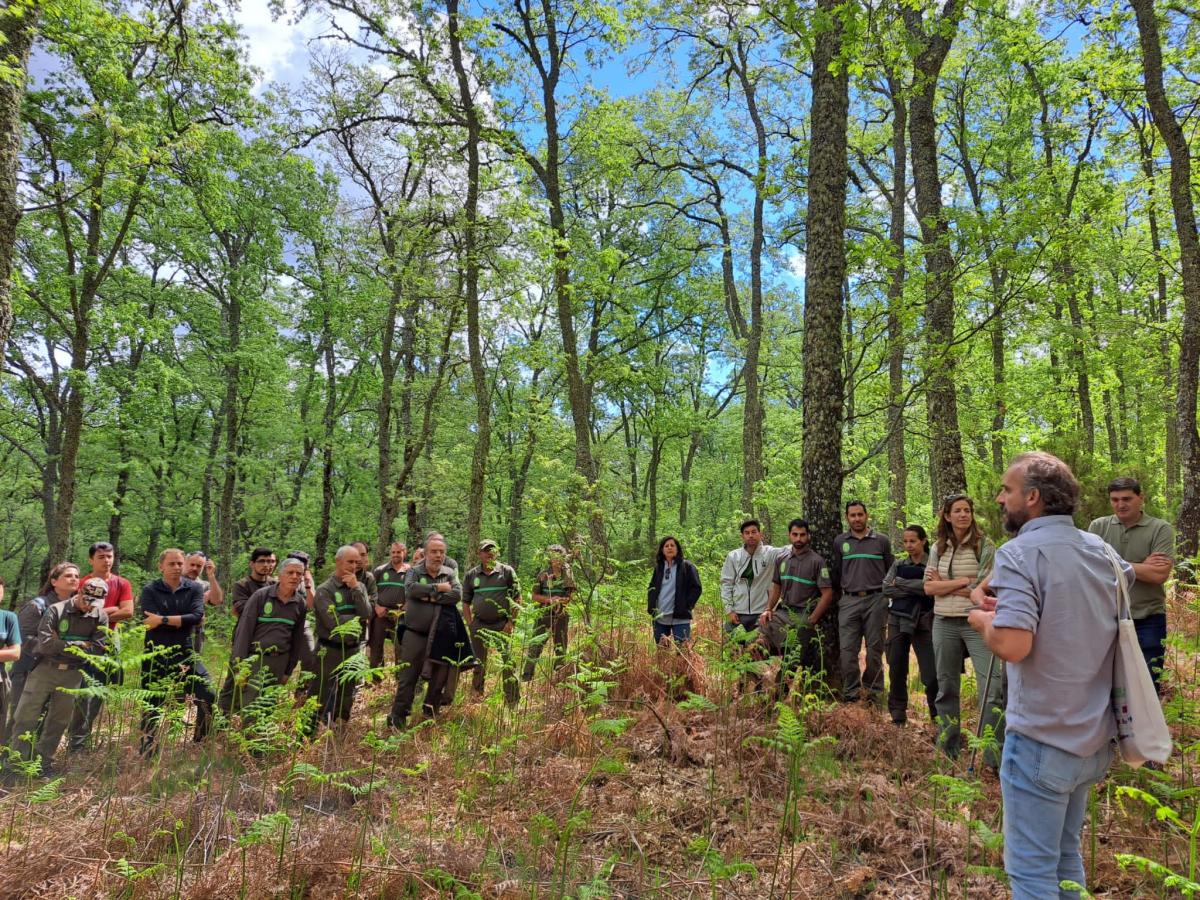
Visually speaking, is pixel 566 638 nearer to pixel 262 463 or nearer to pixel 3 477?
pixel 262 463

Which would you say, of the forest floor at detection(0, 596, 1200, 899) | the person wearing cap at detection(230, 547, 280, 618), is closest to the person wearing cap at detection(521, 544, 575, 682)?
the forest floor at detection(0, 596, 1200, 899)

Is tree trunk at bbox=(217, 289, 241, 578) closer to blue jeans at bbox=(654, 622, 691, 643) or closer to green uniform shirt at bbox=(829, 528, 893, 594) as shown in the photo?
blue jeans at bbox=(654, 622, 691, 643)

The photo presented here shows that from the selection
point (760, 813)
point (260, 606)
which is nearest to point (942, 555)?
point (760, 813)

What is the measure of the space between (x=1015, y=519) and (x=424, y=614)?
222 inches

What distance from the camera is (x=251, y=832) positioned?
2.99 m

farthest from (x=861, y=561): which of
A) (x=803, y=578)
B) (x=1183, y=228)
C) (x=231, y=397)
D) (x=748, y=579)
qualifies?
(x=231, y=397)

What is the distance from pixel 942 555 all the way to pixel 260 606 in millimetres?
6198

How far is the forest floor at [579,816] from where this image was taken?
10.7 ft

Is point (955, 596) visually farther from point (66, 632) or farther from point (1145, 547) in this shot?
point (66, 632)

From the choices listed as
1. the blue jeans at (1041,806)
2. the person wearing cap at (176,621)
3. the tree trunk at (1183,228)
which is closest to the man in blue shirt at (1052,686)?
the blue jeans at (1041,806)

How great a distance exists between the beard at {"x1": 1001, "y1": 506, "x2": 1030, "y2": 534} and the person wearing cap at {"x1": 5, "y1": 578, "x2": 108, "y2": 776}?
6852 millimetres

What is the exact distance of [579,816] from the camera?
3402 mm

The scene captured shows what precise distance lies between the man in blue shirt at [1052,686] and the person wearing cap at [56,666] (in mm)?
6749

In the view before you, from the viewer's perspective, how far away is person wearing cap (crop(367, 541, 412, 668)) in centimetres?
871
